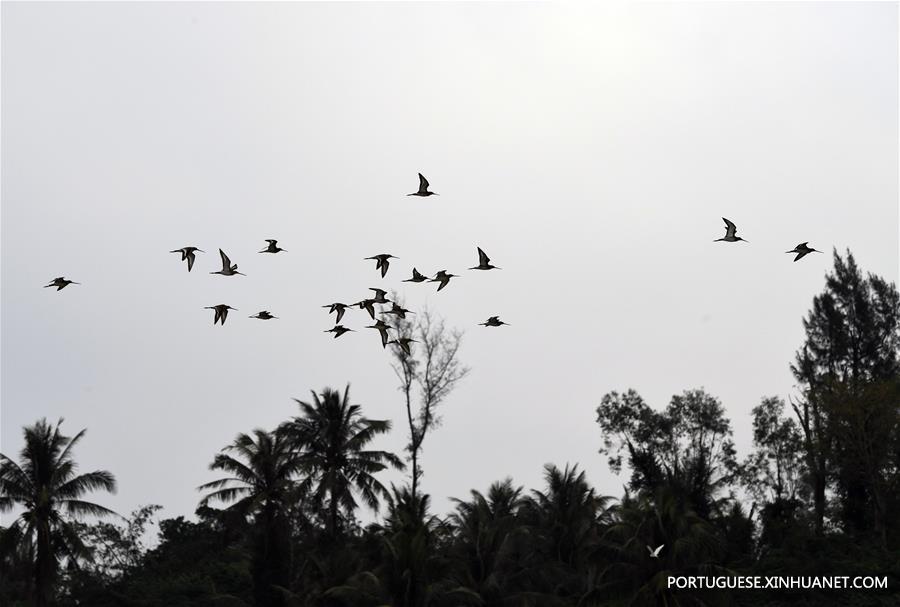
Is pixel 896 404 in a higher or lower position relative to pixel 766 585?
higher

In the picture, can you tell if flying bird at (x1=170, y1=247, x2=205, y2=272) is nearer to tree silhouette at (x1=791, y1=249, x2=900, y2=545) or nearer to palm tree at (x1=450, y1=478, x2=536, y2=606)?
palm tree at (x1=450, y1=478, x2=536, y2=606)

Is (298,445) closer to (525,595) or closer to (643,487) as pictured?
(525,595)

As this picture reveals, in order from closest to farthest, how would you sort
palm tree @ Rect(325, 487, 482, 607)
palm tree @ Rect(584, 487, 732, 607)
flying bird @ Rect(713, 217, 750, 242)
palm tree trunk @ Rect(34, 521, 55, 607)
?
flying bird @ Rect(713, 217, 750, 242) < palm tree @ Rect(325, 487, 482, 607) < palm tree @ Rect(584, 487, 732, 607) < palm tree trunk @ Rect(34, 521, 55, 607)

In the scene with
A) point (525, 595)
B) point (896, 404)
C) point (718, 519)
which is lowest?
point (525, 595)

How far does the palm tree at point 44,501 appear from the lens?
4362cm

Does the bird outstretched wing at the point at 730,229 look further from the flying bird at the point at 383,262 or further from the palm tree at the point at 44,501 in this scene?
the palm tree at the point at 44,501

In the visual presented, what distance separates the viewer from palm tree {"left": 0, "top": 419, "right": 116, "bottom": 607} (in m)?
43.6

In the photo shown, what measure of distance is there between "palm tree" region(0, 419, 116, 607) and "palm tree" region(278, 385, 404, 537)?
8.65 m

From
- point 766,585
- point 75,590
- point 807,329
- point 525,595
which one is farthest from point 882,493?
point 75,590

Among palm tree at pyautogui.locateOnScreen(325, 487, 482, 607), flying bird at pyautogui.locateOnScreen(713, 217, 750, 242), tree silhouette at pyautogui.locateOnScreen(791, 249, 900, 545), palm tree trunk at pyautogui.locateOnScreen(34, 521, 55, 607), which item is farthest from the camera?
tree silhouette at pyautogui.locateOnScreen(791, 249, 900, 545)

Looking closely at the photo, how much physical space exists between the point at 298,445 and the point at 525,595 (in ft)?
48.3

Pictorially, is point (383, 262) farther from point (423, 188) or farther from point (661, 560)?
point (661, 560)

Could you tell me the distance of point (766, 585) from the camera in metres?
49.2

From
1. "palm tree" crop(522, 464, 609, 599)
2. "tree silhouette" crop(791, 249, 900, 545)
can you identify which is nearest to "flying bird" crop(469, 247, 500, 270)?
"palm tree" crop(522, 464, 609, 599)
